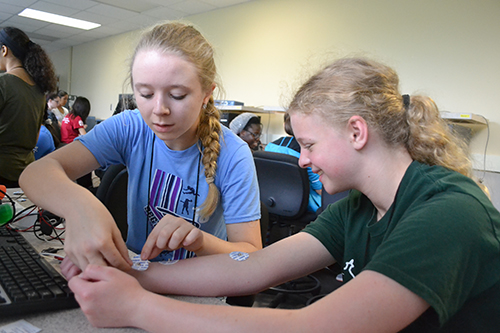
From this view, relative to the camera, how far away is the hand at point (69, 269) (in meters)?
0.68

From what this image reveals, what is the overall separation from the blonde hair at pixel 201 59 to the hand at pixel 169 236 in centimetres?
24

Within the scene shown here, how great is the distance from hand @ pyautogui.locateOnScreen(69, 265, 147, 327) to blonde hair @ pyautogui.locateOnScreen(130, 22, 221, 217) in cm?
41

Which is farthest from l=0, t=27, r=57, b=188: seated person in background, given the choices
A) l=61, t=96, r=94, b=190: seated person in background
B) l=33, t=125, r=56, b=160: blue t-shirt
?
l=61, t=96, r=94, b=190: seated person in background

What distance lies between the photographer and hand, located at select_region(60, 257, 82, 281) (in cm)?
68

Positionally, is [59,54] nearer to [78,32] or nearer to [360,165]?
[78,32]

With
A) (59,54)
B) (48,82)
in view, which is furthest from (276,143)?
(59,54)

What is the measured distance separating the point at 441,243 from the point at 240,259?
0.43m

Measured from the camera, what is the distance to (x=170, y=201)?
1.04m

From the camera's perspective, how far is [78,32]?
7305 millimetres

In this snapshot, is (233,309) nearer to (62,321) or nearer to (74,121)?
(62,321)

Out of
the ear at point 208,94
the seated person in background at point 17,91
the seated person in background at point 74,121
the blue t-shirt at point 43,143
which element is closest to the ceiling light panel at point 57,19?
the seated person in background at point 74,121

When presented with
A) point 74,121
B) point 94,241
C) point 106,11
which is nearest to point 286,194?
point 94,241

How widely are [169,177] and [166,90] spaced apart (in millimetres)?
277

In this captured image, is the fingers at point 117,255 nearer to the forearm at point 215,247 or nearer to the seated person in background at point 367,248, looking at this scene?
the seated person in background at point 367,248
